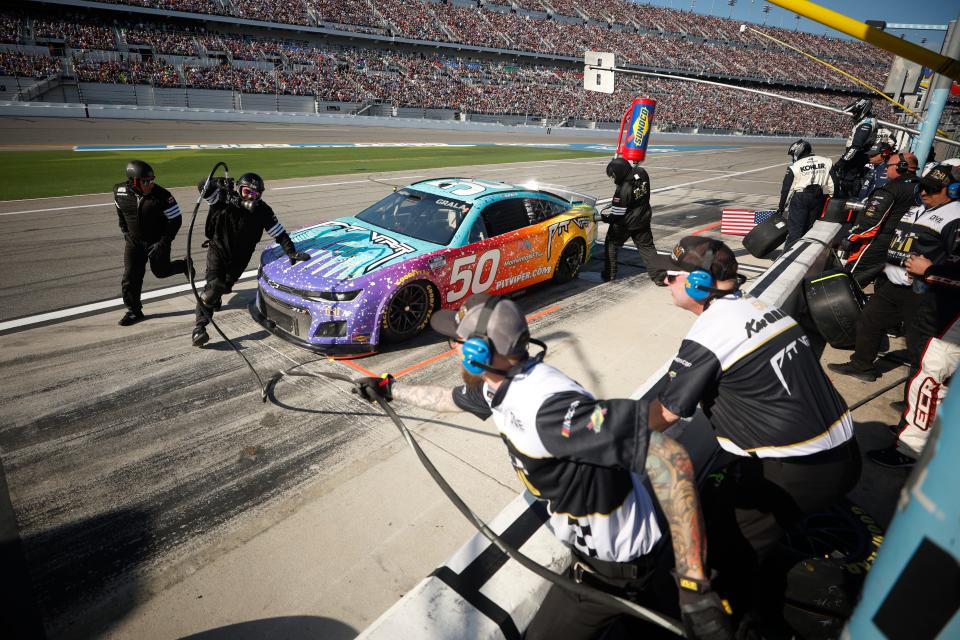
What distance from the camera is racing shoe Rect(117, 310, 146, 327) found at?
5.85 m

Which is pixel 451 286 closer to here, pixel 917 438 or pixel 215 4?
pixel 917 438

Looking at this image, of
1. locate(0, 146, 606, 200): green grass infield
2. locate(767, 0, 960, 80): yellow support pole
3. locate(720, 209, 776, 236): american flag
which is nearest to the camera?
locate(767, 0, 960, 80): yellow support pole

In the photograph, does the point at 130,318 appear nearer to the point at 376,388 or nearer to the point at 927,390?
the point at 376,388

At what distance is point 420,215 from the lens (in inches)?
248

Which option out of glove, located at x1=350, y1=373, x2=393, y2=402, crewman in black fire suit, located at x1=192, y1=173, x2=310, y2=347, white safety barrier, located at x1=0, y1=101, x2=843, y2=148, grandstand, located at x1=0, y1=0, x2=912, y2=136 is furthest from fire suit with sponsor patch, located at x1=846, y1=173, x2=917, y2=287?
grandstand, located at x1=0, y1=0, x2=912, y2=136

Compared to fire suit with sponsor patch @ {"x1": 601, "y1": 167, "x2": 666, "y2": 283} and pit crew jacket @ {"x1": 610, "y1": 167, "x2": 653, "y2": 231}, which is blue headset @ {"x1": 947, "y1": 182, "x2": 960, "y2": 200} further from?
pit crew jacket @ {"x1": 610, "y1": 167, "x2": 653, "y2": 231}

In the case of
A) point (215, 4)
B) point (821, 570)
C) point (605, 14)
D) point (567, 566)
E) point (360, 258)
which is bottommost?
point (821, 570)

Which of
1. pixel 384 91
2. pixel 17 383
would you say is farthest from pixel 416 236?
pixel 384 91

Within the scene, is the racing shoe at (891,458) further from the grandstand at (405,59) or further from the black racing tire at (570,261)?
the grandstand at (405,59)

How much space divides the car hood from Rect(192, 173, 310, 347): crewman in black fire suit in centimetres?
21

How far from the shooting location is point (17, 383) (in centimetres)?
457

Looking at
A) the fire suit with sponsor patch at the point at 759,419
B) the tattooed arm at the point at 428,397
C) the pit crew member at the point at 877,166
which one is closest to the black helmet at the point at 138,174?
the tattooed arm at the point at 428,397

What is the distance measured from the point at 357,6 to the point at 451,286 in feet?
179

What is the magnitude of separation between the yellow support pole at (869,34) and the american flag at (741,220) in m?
9.02
